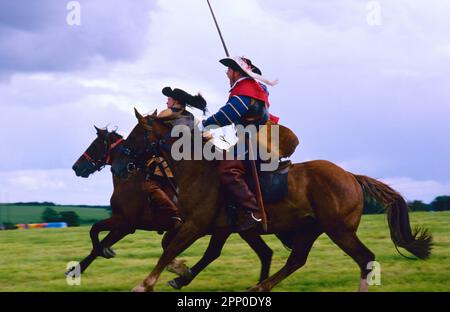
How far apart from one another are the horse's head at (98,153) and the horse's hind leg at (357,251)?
4103 millimetres

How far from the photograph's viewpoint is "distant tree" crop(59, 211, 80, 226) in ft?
81.4

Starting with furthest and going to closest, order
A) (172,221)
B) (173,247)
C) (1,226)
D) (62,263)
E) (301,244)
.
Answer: (1,226), (62,263), (172,221), (301,244), (173,247)

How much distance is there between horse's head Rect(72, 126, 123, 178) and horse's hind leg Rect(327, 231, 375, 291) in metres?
4.10

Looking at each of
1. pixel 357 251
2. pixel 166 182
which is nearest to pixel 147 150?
pixel 166 182

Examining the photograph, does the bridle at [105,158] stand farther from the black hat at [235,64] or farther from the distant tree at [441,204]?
the distant tree at [441,204]

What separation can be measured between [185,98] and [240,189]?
1892mm

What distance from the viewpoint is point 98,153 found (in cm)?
1121

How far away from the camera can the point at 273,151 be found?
8805 millimetres

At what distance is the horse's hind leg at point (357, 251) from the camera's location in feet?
28.1

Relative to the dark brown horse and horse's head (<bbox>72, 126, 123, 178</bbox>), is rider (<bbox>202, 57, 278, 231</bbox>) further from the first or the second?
horse's head (<bbox>72, 126, 123, 178</bbox>)

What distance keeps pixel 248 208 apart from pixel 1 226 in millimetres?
17722

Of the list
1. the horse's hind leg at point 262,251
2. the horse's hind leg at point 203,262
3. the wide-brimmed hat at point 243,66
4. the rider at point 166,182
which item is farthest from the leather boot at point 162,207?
the wide-brimmed hat at point 243,66

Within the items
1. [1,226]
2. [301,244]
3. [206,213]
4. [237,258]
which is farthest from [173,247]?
[1,226]
